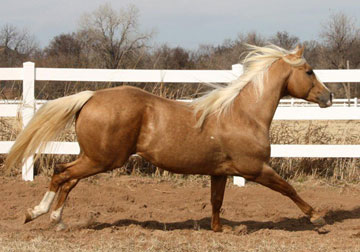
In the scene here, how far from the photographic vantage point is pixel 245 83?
18.4ft

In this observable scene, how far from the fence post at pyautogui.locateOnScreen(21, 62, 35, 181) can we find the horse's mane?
10.4ft

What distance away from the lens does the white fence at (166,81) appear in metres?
7.66

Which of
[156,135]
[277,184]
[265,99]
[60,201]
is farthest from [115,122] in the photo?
[277,184]

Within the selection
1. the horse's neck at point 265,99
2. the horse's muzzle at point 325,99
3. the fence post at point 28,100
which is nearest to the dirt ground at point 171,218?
the fence post at point 28,100

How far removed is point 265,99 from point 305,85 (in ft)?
1.56

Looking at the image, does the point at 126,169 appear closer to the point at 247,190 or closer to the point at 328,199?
the point at 247,190

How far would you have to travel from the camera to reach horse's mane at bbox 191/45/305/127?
5336mm

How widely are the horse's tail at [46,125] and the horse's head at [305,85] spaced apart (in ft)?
7.03

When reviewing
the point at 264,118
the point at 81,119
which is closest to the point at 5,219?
the point at 81,119

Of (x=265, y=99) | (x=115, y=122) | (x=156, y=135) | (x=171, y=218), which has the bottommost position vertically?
(x=171, y=218)

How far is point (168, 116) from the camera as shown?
5230 millimetres

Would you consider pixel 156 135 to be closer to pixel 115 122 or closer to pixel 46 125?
pixel 115 122

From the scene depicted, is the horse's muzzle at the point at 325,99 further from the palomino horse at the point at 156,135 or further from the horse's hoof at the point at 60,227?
the horse's hoof at the point at 60,227

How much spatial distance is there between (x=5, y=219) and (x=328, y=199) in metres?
4.19
